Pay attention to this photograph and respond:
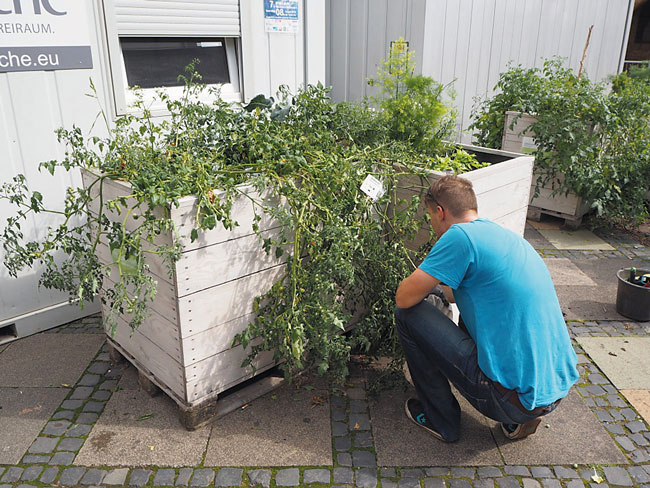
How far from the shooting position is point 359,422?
322 centimetres

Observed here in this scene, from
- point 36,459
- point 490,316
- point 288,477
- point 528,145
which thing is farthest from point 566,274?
point 36,459


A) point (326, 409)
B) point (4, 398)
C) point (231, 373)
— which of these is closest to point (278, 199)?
point (231, 373)

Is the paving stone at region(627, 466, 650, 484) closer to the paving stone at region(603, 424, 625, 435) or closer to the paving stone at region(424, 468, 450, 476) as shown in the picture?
the paving stone at region(603, 424, 625, 435)

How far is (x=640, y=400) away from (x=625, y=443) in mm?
507

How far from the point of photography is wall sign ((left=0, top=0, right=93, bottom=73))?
3.47 m

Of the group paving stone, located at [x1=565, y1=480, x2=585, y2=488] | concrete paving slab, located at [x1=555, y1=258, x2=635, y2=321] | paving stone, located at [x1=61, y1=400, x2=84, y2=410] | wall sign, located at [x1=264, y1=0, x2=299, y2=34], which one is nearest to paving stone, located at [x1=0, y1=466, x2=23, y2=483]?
paving stone, located at [x1=61, y1=400, x2=84, y2=410]

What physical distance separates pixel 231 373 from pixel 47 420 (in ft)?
3.53

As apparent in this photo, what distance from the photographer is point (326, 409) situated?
334cm

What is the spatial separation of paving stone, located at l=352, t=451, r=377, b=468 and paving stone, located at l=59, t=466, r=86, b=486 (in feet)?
4.43

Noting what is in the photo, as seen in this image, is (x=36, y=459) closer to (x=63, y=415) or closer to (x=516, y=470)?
(x=63, y=415)

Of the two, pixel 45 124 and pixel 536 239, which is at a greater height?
pixel 45 124

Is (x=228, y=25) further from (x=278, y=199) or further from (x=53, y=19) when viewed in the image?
(x=278, y=199)

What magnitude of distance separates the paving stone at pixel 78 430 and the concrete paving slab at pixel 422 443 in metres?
1.57

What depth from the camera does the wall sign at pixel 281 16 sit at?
4703mm
